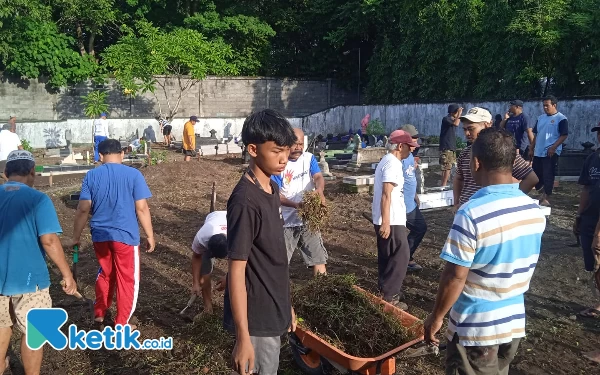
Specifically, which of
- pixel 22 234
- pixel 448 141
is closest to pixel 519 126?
pixel 448 141

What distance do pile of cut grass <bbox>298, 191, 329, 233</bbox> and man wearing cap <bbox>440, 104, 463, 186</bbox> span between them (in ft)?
20.9

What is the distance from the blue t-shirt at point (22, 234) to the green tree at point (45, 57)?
24.6 m

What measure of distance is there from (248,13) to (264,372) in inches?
1240

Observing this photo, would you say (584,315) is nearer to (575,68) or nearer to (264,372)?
(264,372)

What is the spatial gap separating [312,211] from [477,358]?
104 inches

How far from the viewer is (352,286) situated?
185 inches

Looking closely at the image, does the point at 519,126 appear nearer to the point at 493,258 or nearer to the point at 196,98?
the point at 493,258

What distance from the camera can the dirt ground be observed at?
4.63 metres

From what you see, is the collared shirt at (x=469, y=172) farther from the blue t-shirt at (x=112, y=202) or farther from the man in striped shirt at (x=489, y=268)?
the blue t-shirt at (x=112, y=202)

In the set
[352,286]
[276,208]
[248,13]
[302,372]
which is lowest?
[302,372]

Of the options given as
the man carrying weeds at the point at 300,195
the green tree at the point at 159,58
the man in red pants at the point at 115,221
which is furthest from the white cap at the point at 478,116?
the green tree at the point at 159,58

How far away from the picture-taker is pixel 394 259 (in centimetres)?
552

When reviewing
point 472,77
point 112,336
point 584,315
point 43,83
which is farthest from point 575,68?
point 43,83

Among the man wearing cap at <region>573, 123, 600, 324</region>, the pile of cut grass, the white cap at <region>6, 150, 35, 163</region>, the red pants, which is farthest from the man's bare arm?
the man wearing cap at <region>573, 123, 600, 324</region>
